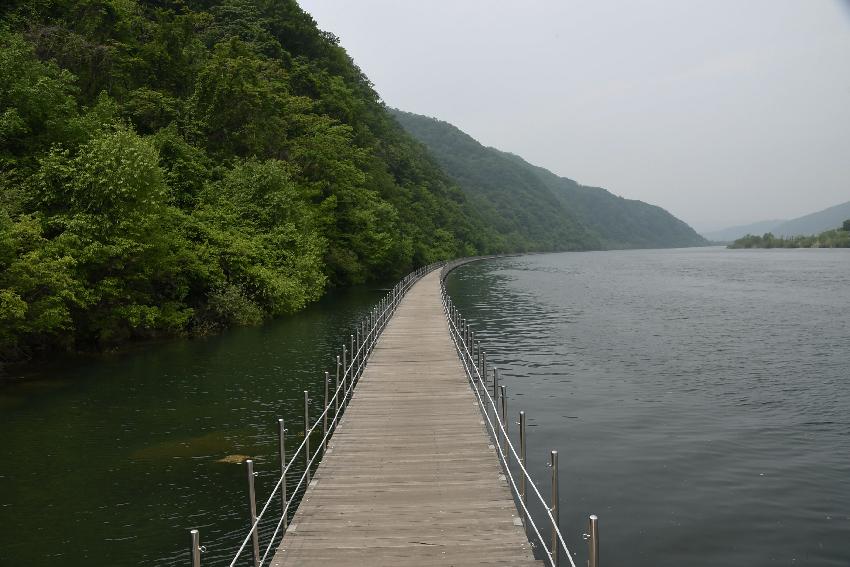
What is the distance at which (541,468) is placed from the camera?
54.9 ft

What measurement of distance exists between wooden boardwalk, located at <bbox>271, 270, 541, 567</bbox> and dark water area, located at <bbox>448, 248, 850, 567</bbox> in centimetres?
270

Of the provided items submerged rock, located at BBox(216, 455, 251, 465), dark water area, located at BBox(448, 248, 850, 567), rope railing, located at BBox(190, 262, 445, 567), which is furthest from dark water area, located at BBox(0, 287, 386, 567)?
dark water area, located at BBox(448, 248, 850, 567)

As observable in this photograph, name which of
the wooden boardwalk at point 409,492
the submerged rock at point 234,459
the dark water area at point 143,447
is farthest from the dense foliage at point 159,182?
the wooden boardwalk at point 409,492

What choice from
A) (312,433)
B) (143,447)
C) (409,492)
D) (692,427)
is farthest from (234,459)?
(692,427)

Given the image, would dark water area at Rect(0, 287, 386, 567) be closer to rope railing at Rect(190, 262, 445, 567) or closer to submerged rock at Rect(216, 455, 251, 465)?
submerged rock at Rect(216, 455, 251, 465)

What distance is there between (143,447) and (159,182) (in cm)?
1845

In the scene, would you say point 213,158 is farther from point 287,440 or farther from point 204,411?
point 287,440

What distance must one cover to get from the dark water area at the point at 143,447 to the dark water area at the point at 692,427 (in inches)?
291

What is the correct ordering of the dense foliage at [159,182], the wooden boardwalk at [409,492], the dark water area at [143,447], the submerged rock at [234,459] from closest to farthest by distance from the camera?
1. the wooden boardwalk at [409,492]
2. the dark water area at [143,447]
3. the submerged rock at [234,459]
4. the dense foliage at [159,182]

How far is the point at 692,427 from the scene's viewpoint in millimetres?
20375

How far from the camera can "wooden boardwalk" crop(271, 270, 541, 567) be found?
8906 mm

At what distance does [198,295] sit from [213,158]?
44.7ft

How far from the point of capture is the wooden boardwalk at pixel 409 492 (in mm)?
8906

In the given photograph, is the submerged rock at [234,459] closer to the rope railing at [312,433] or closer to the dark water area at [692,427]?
the rope railing at [312,433]
